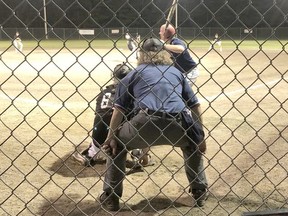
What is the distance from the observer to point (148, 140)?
12.7ft

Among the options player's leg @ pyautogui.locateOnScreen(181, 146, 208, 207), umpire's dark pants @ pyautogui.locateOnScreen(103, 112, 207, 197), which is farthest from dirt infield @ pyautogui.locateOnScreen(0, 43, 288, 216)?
umpire's dark pants @ pyautogui.locateOnScreen(103, 112, 207, 197)

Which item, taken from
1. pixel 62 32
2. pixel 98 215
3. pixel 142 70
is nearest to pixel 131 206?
pixel 98 215

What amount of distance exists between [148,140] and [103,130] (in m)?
1.27

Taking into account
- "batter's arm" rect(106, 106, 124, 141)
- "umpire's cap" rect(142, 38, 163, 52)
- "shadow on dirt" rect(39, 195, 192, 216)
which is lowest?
"shadow on dirt" rect(39, 195, 192, 216)

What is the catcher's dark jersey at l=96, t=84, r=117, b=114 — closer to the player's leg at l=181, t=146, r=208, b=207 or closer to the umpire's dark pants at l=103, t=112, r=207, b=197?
the umpire's dark pants at l=103, t=112, r=207, b=197

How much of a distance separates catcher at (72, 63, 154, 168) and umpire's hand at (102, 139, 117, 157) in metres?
0.55

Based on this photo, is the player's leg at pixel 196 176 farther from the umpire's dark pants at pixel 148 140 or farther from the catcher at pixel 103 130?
the catcher at pixel 103 130

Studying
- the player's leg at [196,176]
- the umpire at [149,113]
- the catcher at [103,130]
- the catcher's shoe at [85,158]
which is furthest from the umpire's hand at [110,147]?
the catcher's shoe at [85,158]

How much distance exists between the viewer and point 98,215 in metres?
4.08

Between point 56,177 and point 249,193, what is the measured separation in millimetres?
2201

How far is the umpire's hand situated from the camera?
400cm

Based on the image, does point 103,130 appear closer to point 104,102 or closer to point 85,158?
point 104,102

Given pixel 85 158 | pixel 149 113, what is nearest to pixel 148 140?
pixel 149 113

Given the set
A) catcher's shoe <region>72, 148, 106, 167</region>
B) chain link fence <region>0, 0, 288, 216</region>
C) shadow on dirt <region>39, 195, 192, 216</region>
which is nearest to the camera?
chain link fence <region>0, 0, 288, 216</region>
